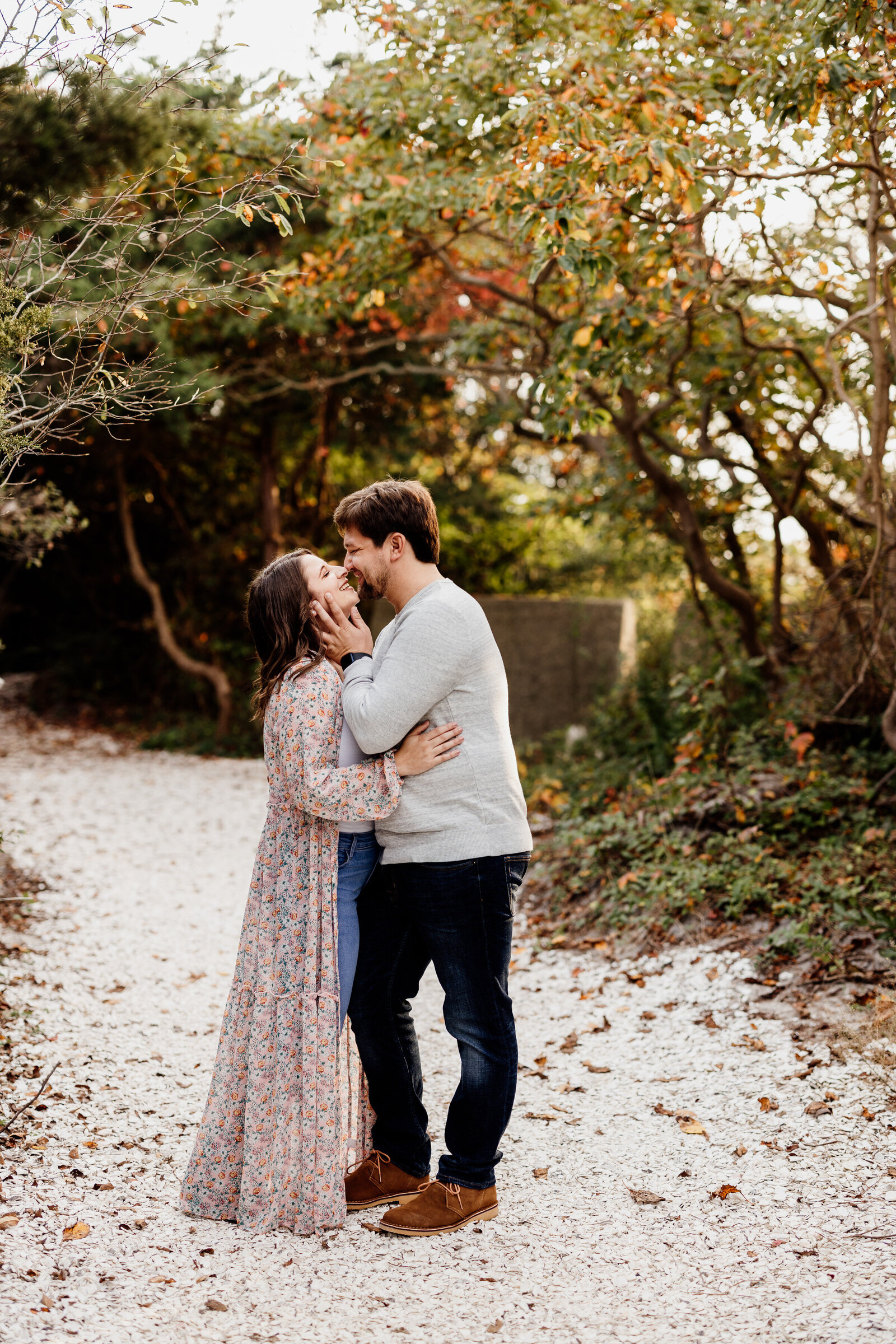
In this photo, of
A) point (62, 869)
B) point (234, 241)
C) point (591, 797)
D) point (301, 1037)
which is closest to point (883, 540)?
point (591, 797)

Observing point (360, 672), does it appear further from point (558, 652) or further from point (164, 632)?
point (164, 632)

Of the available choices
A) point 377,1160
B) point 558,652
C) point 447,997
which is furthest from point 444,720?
point 558,652

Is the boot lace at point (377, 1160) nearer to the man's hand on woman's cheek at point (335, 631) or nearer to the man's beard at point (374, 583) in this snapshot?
the man's hand on woman's cheek at point (335, 631)

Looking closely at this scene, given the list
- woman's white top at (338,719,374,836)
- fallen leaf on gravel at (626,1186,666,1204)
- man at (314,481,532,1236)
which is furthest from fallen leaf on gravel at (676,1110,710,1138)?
woman's white top at (338,719,374,836)

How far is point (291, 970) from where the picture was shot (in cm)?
257

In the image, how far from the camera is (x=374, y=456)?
10773 mm

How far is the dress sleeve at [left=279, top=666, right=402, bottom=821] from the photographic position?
2.44 meters

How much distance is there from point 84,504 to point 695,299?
8.40 m

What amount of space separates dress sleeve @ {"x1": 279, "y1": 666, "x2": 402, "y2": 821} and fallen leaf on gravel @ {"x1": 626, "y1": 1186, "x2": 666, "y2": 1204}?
1.34 metres

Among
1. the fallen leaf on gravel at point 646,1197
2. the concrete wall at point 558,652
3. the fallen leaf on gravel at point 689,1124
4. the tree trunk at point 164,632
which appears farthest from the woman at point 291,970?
the tree trunk at point 164,632

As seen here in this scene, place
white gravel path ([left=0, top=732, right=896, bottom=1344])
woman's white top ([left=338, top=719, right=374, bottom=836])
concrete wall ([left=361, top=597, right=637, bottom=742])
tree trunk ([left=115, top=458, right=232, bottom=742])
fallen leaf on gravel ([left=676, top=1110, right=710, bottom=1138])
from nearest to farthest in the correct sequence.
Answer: white gravel path ([left=0, top=732, right=896, bottom=1344]), woman's white top ([left=338, top=719, right=374, bottom=836]), fallen leaf on gravel ([left=676, top=1110, right=710, bottom=1138]), concrete wall ([left=361, top=597, right=637, bottom=742]), tree trunk ([left=115, top=458, right=232, bottom=742])

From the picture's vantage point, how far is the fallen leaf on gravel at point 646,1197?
283 centimetres

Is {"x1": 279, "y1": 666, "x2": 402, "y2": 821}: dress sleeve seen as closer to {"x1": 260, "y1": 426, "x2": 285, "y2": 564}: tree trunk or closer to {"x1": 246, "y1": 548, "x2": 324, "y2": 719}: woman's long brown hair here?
{"x1": 246, "y1": 548, "x2": 324, "y2": 719}: woman's long brown hair

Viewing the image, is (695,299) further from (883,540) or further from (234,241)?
(234,241)
